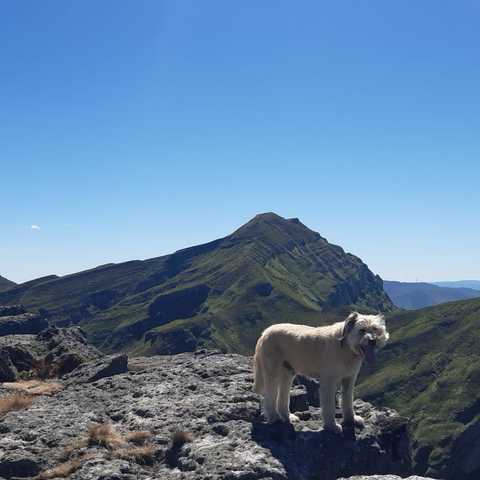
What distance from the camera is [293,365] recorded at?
15.7 m

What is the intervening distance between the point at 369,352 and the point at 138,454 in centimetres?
605

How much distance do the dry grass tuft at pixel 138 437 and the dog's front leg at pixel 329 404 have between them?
4.55 metres

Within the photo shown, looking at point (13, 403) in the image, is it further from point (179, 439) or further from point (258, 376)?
point (258, 376)

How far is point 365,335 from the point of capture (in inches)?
543

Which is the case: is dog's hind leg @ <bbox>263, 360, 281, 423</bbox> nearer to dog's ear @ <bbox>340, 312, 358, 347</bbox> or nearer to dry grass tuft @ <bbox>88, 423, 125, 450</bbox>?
dog's ear @ <bbox>340, 312, 358, 347</bbox>

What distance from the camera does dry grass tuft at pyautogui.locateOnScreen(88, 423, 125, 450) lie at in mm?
14445

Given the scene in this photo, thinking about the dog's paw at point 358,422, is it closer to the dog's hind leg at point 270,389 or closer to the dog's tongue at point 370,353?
the dog's hind leg at point 270,389

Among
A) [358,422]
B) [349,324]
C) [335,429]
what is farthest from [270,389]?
[349,324]

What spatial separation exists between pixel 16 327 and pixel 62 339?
32107mm

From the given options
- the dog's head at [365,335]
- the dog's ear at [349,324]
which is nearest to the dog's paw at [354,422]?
the dog's head at [365,335]

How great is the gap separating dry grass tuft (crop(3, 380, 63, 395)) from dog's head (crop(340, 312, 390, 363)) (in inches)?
476

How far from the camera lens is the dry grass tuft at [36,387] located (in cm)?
2128

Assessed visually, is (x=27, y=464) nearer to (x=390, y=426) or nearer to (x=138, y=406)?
(x=138, y=406)

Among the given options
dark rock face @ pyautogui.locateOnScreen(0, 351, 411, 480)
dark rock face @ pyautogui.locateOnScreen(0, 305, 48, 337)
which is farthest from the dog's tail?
dark rock face @ pyautogui.locateOnScreen(0, 305, 48, 337)
